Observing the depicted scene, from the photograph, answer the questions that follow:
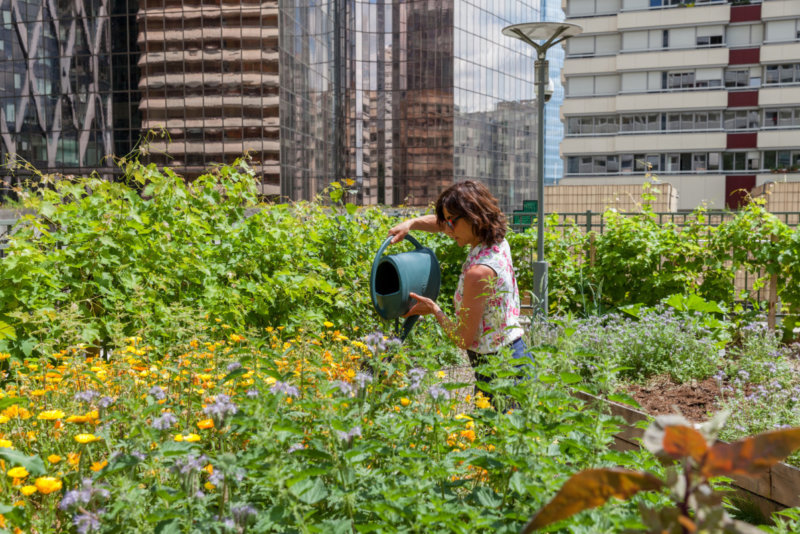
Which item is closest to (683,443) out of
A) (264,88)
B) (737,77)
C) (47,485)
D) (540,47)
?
(47,485)

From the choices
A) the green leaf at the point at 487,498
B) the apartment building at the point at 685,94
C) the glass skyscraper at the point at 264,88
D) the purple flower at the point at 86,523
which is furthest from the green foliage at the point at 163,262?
the apartment building at the point at 685,94

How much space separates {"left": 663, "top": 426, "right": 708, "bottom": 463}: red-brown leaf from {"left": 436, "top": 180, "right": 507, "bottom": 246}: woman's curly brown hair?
263cm

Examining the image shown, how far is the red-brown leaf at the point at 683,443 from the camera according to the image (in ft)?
2.25

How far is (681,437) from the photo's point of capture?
69 cm

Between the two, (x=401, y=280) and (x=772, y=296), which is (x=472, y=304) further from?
(x=772, y=296)

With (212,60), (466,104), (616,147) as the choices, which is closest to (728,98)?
(616,147)

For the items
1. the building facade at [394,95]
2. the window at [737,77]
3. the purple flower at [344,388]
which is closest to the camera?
the purple flower at [344,388]

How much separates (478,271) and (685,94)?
152 ft

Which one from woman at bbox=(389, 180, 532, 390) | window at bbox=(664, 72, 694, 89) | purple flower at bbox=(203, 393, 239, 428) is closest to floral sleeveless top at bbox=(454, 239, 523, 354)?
woman at bbox=(389, 180, 532, 390)

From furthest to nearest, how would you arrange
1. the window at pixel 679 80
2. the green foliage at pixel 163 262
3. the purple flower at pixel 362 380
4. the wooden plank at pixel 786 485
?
the window at pixel 679 80
the green foliage at pixel 163 262
the wooden plank at pixel 786 485
the purple flower at pixel 362 380

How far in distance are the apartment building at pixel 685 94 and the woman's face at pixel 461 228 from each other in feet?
141

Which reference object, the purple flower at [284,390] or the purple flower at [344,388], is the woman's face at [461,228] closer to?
the purple flower at [344,388]

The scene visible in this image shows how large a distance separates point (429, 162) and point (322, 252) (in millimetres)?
46126

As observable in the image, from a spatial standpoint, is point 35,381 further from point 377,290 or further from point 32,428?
point 377,290
